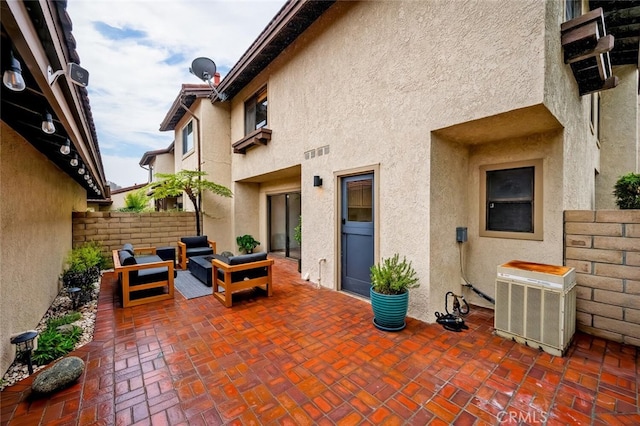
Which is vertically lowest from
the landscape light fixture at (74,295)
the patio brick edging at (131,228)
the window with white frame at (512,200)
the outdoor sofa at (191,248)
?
the landscape light fixture at (74,295)

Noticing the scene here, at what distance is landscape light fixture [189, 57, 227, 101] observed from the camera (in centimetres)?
906

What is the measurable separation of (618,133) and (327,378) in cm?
953

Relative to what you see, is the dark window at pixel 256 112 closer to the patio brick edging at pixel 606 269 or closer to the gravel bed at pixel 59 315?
the gravel bed at pixel 59 315

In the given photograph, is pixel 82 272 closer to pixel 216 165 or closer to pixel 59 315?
pixel 59 315

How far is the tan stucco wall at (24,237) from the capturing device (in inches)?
118

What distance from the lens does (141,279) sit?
5.21 meters

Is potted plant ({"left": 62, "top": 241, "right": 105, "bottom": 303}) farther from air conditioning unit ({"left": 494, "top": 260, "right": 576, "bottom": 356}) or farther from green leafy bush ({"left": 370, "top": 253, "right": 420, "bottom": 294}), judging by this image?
air conditioning unit ({"left": 494, "top": 260, "right": 576, "bottom": 356})

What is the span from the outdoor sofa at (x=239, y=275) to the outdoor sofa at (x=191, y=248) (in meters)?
2.84

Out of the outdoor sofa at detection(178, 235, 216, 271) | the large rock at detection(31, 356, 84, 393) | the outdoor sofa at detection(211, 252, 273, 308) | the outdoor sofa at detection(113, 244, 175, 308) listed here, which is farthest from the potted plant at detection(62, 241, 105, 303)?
the large rock at detection(31, 356, 84, 393)

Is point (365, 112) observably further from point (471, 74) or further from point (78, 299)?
point (78, 299)

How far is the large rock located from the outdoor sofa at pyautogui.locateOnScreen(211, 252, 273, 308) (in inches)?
89.6

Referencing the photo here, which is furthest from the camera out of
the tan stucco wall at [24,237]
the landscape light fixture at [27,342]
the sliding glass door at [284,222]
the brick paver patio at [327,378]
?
the sliding glass door at [284,222]

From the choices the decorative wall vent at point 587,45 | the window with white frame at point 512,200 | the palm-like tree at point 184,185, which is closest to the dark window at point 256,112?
the palm-like tree at point 184,185

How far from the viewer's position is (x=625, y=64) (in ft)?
20.4
